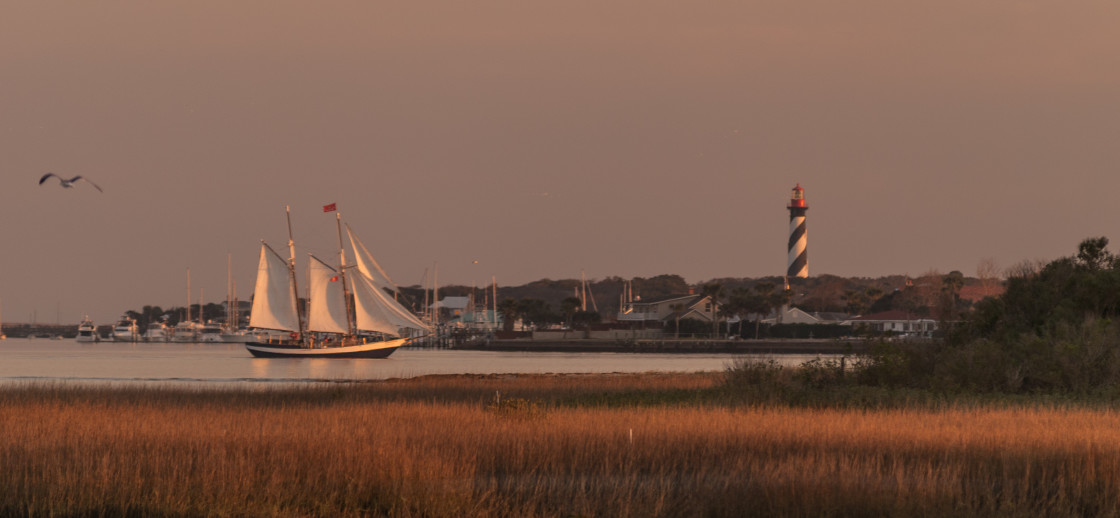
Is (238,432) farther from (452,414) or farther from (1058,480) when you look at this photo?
(1058,480)

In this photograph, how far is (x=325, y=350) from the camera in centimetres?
13438

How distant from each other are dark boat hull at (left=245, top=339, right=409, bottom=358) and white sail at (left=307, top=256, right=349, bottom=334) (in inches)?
172

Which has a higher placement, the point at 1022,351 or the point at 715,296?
the point at 715,296

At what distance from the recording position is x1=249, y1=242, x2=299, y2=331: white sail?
123 metres

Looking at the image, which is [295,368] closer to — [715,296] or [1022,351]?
[715,296]

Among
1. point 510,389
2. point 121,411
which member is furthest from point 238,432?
point 510,389

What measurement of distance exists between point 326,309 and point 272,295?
713 centimetres

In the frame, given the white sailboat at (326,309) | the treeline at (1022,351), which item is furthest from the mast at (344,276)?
the treeline at (1022,351)

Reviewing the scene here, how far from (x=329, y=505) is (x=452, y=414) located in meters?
12.9

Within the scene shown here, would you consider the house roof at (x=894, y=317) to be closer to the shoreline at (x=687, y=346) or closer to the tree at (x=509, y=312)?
the shoreline at (x=687, y=346)

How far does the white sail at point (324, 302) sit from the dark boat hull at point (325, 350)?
436 centimetres

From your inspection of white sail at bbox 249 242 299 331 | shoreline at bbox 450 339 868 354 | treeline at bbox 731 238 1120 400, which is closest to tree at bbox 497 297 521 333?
shoreline at bbox 450 339 868 354

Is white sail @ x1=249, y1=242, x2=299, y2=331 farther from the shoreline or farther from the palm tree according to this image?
the palm tree

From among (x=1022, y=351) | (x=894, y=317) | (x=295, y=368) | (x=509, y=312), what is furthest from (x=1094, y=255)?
(x=509, y=312)
